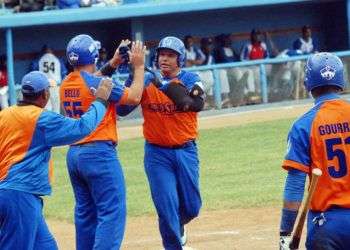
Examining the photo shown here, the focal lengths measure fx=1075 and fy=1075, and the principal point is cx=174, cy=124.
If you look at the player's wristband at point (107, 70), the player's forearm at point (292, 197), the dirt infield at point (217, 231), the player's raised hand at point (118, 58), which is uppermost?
the player's raised hand at point (118, 58)

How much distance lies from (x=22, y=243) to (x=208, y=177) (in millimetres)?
7526

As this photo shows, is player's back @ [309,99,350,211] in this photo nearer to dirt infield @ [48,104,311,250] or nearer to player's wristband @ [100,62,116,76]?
player's wristband @ [100,62,116,76]

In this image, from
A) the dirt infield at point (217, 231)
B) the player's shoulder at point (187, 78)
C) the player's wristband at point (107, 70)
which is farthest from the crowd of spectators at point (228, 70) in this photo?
the player's wristband at point (107, 70)

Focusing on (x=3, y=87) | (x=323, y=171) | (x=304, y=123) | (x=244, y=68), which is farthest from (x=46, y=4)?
(x=323, y=171)

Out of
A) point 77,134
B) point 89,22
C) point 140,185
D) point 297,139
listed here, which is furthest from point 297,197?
point 89,22

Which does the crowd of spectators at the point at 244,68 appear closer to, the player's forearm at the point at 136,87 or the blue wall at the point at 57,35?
the blue wall at the point at 57,35

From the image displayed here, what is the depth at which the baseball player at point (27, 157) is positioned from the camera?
7.56 m

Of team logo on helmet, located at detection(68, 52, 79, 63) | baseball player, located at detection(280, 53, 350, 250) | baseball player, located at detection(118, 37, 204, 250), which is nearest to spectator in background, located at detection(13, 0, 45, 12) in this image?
baseball player, located at detection(118, 37, 204, 250)

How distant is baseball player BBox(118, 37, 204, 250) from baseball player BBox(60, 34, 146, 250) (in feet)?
1.62

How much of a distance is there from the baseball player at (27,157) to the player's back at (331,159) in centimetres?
205

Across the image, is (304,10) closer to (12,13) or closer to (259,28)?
(259,28)

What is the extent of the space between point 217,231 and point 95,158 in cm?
278

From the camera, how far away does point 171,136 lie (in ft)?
30.4

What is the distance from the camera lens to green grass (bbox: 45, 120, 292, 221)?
42.3 feet
